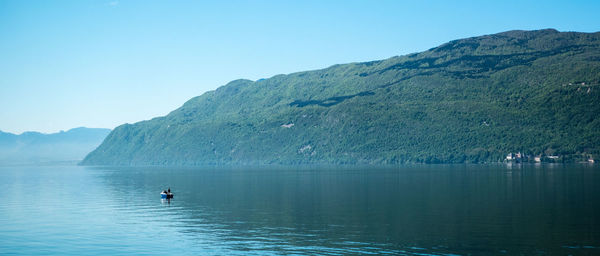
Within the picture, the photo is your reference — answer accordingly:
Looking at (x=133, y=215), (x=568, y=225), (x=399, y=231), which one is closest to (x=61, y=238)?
(x=133, y=215)

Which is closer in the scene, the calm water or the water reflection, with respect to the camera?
Answer: the water reflection

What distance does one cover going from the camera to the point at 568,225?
59125mm

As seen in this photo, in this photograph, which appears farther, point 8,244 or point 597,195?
point 597,195

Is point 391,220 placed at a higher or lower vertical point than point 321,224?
higher

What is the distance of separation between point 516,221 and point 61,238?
49.9 meters

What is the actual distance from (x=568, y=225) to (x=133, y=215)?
2178 inches

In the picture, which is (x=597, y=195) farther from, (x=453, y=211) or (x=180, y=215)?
(x=180, y=215)

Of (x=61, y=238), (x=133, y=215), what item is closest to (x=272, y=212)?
(x=133, y=215)

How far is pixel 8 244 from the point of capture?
2229 inches

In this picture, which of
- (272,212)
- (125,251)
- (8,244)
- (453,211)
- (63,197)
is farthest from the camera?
(63,197)

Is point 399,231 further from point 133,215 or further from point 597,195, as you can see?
point 597,195

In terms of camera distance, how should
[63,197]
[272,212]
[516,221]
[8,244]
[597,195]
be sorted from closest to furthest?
[8,244] < [516,221] < [272,212] < [597,195] < [63,197]

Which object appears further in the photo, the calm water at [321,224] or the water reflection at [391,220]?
the calm water at [321,224]

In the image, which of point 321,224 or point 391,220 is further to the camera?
point 391,220
